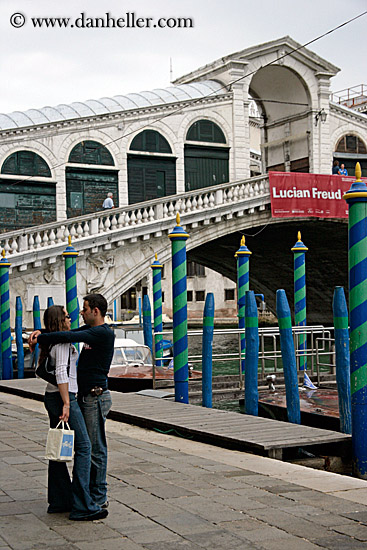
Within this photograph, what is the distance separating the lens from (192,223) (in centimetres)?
2239

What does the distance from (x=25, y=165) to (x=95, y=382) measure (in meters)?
18.9

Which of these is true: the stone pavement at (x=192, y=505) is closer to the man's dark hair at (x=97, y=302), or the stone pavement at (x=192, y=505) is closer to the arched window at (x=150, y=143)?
the man's dark hair at (x=97, y=302)

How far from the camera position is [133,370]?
13.3 metres

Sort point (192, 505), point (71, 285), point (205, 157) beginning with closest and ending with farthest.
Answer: point (192, 505), point (71, 285), point (205, 157)

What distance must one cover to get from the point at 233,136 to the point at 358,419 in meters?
20.7

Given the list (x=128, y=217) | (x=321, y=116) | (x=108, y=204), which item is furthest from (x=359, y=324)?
(x=321, y=116)

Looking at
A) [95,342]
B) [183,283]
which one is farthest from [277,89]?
[95,342]

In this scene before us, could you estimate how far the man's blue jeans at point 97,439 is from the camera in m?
4.37

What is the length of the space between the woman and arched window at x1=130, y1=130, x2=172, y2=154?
20373 mm

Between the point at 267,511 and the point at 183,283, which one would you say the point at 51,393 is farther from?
the point at 183,283

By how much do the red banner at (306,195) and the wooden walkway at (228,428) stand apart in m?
15.2

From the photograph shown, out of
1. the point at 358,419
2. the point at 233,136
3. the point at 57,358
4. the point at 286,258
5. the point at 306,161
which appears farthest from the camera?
the point at 286,258

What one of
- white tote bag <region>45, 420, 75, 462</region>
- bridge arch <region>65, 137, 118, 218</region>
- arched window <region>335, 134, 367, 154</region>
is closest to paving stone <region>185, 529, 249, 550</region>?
white tote bag <region>45, 420, 75, 462</region>

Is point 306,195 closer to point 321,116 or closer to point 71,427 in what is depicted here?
point 321,116
